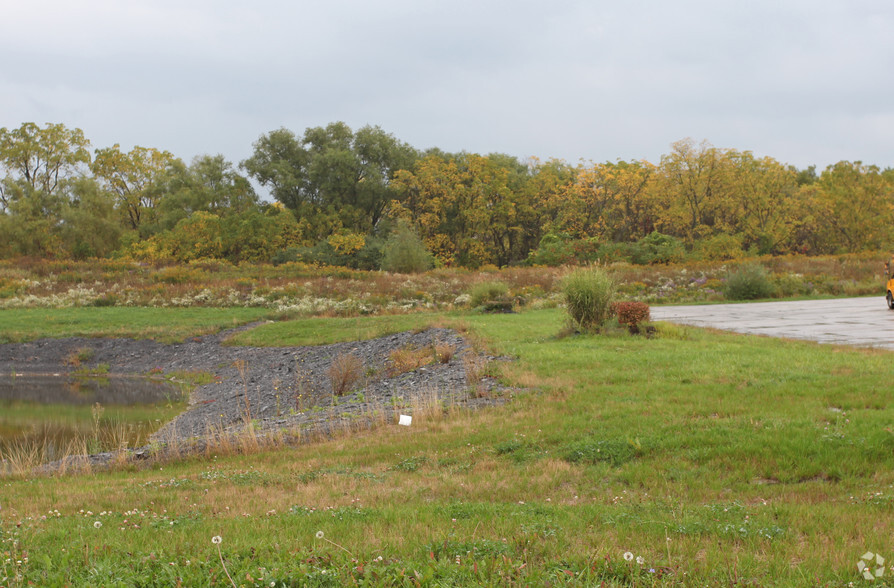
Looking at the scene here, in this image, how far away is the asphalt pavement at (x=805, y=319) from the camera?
54.2 feet

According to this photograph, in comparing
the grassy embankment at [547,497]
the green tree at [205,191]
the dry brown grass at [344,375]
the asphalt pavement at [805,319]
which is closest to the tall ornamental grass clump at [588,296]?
the asphalt pavement at [805,319]

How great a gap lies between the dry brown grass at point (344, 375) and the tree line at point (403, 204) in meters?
36.4

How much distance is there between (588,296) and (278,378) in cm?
954

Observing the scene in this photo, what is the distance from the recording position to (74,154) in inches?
2773

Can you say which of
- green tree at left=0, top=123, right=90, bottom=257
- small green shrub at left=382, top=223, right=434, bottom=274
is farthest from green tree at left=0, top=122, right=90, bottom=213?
small green shrub at left=382, top=223, right=434, bottom=274

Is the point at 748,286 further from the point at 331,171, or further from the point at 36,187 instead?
the point at 36,187

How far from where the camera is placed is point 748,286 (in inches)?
1241

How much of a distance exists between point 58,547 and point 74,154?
7646cm

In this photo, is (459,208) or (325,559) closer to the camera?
(325,559)

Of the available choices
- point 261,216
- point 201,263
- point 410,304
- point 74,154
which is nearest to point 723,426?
point 410,304

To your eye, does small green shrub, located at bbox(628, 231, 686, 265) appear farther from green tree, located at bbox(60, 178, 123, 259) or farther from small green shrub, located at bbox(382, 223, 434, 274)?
green tree, located at bbox(60, 178, 123, 259)

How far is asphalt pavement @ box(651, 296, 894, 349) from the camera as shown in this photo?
54.2 ft

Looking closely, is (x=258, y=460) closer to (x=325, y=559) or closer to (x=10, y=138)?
(x=325, y=559)

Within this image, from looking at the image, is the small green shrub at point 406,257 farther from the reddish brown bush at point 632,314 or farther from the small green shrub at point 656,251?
the reddish brown bush at point 632,314
